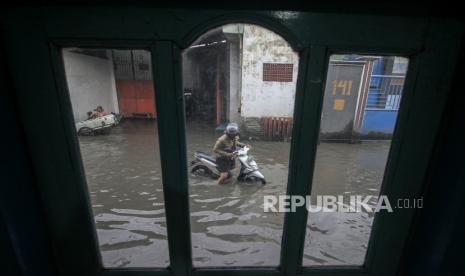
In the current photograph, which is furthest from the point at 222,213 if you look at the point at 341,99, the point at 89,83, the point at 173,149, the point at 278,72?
the point at 89,83

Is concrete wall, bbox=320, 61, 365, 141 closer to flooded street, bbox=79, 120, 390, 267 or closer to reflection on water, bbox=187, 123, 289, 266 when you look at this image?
flooded street, bbox=79, 120, 390, 267

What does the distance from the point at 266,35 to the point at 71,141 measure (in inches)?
300

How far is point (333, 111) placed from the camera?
784 cm

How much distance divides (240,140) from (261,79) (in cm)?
224

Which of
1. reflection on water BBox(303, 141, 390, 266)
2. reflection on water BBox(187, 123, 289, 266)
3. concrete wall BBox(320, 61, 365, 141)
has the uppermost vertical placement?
concrete wall BBox(320, 61, 365, 141)

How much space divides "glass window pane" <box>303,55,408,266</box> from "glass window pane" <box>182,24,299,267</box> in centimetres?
66

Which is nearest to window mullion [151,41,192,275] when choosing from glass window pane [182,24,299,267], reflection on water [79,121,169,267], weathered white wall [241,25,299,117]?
glass window pane [182,24,299,267]

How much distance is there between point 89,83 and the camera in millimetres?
9969

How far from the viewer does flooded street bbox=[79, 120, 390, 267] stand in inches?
110

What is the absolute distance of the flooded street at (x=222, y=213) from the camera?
2.81m

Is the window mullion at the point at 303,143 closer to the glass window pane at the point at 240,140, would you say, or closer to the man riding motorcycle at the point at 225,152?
the glass window pane at the point at 240,140

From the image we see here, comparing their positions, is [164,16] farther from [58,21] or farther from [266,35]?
[266,35]

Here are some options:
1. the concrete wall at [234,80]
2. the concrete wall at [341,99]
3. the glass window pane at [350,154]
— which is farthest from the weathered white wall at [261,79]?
the glass window pane at [350,154]

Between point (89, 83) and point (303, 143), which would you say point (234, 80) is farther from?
point (303, 143)
